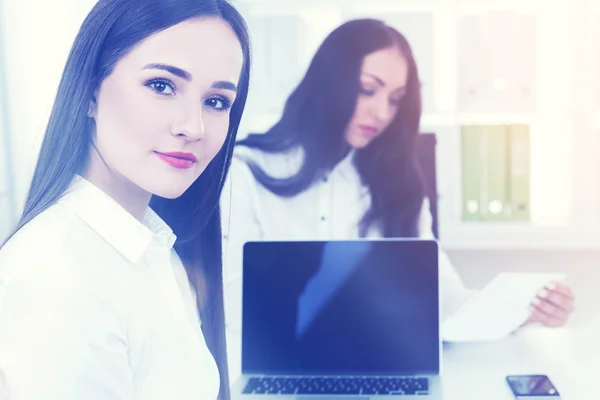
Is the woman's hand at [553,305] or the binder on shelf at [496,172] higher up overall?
the binder on shelf at [496,172]

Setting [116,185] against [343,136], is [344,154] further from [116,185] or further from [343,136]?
[116,185]

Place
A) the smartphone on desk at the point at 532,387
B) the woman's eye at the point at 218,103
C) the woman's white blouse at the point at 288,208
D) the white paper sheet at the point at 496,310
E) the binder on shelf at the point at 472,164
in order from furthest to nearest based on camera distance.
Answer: the binder on shelf at the point at 472,164 < the woman's white blouse at the point at 288,208 < the white paper sheet at the point at 496,310 < the smartphone on desk at the point at 532,387 < the woman's eye at the point at 218,103

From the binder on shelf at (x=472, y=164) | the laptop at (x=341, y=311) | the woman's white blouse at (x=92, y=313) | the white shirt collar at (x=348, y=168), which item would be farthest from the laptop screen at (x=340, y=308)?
the binder on shelf at (x=472, y=164)

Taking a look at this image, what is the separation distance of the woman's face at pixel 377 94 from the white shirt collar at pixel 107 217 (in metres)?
1.20

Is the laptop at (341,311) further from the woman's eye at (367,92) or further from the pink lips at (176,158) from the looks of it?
the woman's eye at (367,92)

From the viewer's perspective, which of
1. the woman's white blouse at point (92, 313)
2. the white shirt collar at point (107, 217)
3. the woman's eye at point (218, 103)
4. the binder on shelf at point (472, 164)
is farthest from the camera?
the binder on shelf at point (472, 164)

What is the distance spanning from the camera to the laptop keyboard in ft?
3.65

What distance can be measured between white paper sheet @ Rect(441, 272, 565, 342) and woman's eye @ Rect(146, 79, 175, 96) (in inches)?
31.3

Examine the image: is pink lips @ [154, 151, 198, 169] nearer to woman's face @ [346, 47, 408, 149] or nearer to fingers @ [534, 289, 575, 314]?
fingers @ [534, 289, 575, 314]

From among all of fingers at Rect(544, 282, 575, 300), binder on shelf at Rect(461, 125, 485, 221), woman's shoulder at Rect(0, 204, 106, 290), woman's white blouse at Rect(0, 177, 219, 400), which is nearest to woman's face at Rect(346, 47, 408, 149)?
binder on shelf at Rect(461, 125, 485, 221)

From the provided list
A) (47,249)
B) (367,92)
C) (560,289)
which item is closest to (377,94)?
(367,92)

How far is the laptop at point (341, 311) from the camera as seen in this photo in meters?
1.18

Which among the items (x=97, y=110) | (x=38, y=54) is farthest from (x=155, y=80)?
(x=38, y=54)

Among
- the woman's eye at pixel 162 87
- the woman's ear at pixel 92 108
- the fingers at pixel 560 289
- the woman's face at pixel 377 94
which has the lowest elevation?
the fingers at pixel 560 289
